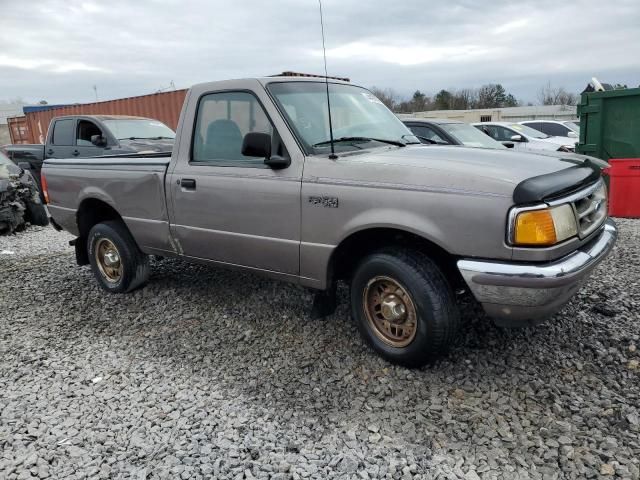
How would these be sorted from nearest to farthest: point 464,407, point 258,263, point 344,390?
point 464,407 → point 344,390 → point 258,263

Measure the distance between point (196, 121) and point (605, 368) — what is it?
3445 mm

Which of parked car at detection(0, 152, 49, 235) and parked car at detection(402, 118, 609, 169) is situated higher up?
parked car at detection(402, 118, 609, 169)

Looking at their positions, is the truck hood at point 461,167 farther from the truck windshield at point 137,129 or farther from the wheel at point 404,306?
the truck windshield at point 137,129

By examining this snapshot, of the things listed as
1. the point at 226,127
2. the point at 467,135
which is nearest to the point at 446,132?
the point at 467,135

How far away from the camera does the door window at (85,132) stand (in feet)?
33.0

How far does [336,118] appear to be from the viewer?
12.7 feet

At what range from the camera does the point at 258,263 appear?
3.86 meters

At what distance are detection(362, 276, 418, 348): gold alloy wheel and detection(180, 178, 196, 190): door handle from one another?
5.39 feet

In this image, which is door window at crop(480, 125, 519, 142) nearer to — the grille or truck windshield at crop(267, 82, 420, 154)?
truck windshield at crop(267, 82, 420, 154)

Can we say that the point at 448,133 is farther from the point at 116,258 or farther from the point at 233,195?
the point at 116,258

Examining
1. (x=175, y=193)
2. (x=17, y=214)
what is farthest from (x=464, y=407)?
(x=17, y=214)

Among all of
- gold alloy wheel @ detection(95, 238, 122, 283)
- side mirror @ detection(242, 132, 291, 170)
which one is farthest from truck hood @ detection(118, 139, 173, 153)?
side mirror @ detection(242, 132, 291, 170)

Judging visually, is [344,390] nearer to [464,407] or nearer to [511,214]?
[464,407]

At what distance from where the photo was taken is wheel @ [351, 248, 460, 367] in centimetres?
309
